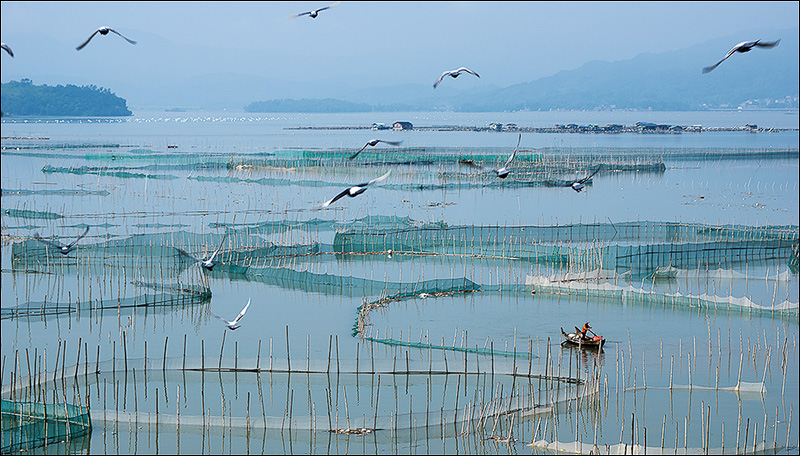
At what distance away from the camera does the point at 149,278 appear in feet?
51.8

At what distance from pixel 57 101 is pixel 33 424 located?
338 feet

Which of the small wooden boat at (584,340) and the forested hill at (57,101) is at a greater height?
the forested hill at (57,101)

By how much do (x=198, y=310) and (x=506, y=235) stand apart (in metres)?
6.78

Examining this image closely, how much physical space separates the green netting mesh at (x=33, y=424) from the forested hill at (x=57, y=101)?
3479 inches

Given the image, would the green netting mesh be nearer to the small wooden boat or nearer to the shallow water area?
the shallow water area

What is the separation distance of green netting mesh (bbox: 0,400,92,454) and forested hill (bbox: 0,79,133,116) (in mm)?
88355

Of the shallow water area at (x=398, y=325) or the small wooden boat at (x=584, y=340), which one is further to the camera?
the small wooden boat at (x=584, y=340)

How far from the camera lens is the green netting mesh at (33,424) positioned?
28.3ft

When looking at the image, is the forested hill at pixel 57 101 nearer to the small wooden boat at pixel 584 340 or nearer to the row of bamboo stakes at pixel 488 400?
the row of bamboo stakes at pixel 488 400

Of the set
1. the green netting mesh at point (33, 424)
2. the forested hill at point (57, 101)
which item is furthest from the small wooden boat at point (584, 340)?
the forested hill at point (57, 101)

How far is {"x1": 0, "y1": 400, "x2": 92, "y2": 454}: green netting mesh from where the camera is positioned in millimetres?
8625

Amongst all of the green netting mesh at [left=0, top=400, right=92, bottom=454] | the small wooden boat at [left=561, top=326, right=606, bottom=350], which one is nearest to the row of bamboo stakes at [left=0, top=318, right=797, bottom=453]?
the small wooden boat at [left=561, top=326, right=606, bottom=350]

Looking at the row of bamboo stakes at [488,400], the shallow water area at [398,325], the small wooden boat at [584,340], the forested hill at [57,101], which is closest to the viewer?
the row of bamboo stakes at [488,400]

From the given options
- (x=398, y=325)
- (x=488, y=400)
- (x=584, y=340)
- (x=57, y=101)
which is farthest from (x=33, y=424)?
(x=57, y=101)
